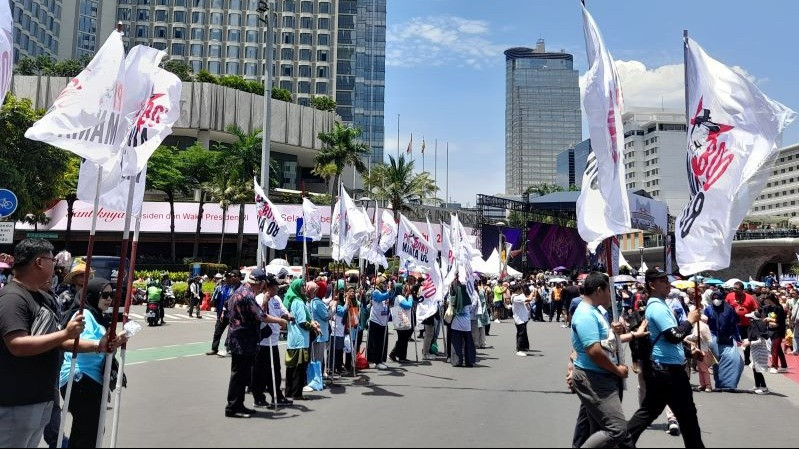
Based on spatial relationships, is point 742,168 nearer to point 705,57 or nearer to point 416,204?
point 705,57

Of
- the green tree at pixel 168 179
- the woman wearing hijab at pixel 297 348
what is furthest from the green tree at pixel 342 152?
the woman wearing hijab at pixel 297 348

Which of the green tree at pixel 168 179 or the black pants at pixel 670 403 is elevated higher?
the green tree at pixel 168 179

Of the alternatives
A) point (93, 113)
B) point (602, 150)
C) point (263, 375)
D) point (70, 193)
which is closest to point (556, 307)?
point (263, 375)

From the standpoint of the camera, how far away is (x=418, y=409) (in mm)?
8328

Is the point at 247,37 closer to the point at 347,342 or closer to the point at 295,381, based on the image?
the point at 347,342

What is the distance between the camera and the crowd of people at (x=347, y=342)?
4.21m

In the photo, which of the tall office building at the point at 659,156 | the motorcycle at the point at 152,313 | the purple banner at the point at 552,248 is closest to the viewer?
the motorcycle at the point at 152,313

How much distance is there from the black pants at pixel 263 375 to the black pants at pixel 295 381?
0.61 ft

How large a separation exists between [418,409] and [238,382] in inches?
92.4

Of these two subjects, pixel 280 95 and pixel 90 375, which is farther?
pixel 280 95

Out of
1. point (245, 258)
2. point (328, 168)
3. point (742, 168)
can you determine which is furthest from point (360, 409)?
point (245, 258)

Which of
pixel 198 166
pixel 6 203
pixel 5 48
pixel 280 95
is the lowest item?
pixel 6 203

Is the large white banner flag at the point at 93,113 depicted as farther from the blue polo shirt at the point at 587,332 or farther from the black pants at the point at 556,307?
the black pants at the point at 556,307

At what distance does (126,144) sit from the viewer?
17.3 feet
